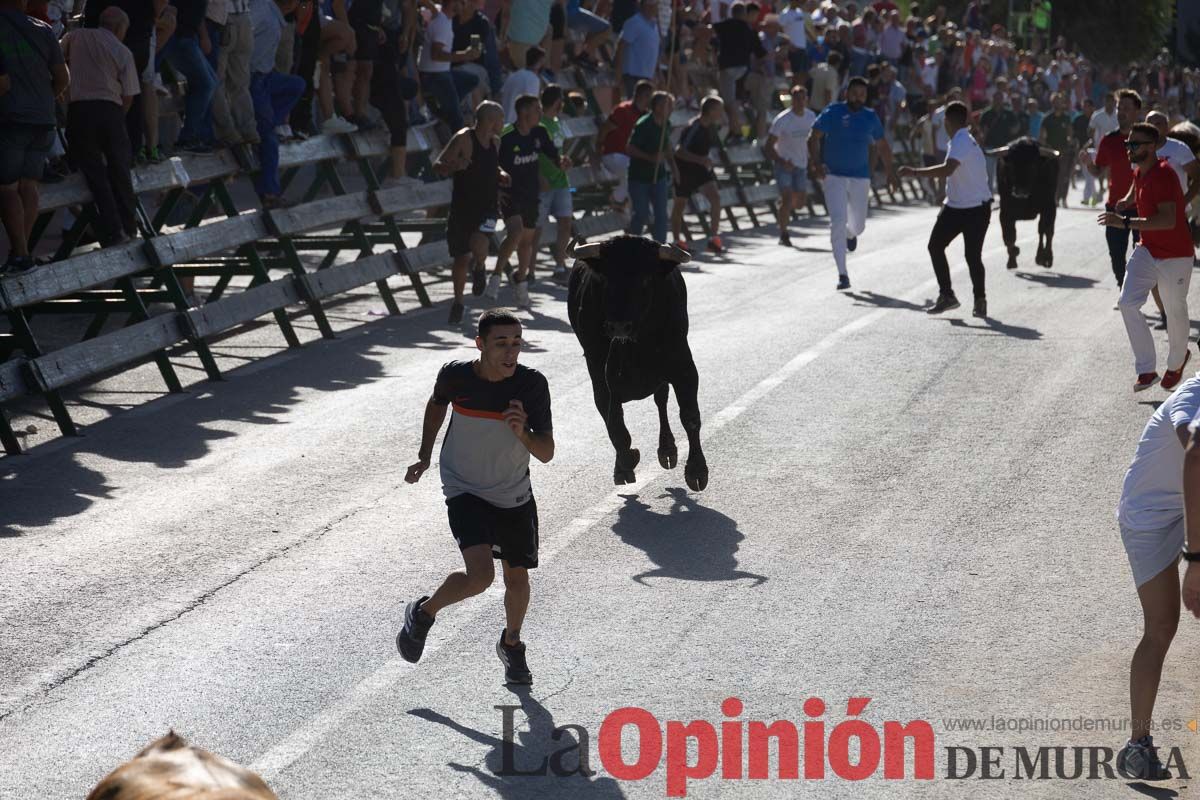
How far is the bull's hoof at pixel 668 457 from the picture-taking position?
10152 millimetres

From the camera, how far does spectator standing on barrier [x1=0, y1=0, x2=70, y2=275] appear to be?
11797 millimetres

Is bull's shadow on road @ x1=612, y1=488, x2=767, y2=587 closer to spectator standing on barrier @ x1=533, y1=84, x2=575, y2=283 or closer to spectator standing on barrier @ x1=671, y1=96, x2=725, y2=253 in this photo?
spectator standing on barrier @ x1=533, y1=84, x2=575, y2=283

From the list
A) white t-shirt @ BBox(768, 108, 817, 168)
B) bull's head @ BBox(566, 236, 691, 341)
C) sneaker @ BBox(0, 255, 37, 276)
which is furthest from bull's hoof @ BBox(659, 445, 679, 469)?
white t-shirt @ BBox(768, 108, 817, 168)

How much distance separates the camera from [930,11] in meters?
65.9

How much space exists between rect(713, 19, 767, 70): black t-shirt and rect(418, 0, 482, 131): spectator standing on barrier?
8.26 metres

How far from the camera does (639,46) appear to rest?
23.6 meters

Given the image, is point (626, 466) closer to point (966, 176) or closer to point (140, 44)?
point (140, 44)

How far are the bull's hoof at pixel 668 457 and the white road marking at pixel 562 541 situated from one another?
0.13m

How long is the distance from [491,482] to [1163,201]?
7.27 metres

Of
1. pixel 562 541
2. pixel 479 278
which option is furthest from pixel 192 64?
pixel 562 541

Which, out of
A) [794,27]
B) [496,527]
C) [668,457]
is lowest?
[794,27]

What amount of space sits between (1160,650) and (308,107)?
13.0 m

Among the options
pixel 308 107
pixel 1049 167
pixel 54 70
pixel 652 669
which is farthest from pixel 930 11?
pixel 652 669

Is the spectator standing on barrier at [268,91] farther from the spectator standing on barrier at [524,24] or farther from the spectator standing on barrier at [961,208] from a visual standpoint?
the spectator standing on barrier at [961,208]
